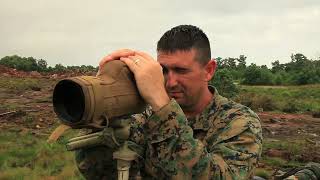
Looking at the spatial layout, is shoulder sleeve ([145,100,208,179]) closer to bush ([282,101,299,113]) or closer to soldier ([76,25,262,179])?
soldier ([76,25,262,179])

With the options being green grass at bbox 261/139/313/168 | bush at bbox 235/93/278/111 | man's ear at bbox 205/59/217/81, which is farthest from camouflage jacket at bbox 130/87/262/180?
bush at bbox 235/93/278/111

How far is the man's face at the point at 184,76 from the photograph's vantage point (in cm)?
285

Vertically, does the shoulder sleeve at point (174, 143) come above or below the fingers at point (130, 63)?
below

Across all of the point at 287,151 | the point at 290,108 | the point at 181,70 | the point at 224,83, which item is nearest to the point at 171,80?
the point at 181,70

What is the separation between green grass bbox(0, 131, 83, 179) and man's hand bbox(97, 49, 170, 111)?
5.98 m

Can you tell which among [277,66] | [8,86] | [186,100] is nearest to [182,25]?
[186,100]

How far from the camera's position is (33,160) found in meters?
9.53

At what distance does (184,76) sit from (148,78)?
562 mm

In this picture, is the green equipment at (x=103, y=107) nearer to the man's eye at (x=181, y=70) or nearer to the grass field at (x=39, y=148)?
the man's eye at (x=181, y=70)

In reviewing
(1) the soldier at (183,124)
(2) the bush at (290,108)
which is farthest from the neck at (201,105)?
(2) the bush at (290,108)

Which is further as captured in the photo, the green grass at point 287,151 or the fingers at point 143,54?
the green grass at point 287,151

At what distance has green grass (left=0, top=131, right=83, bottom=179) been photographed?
8407mm

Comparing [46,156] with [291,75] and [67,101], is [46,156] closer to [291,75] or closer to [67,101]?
[67,101]

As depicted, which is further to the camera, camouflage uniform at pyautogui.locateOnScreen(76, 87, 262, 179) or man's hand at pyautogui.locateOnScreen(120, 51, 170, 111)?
camouflage uniform at pyautogui.locateOnScreen(76, 87, 262, 179)
